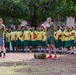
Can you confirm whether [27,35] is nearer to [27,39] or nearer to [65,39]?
[27,39]

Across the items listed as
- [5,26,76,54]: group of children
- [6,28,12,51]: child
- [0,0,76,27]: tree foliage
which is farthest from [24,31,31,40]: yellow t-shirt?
[0,0,76,27]: tree foliage

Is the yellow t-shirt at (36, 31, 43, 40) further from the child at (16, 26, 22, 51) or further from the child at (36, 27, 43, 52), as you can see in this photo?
the child at (16, 26, 22, 51)

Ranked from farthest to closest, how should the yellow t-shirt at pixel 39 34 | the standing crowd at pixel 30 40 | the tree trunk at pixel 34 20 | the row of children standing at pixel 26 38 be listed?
1. the tree trunk at pixel 34 20
2. the row of children standing at pixel 26 38
3. the yellow t-shirt at pixel 39 34
4. the standing crowd at pixel 30 40

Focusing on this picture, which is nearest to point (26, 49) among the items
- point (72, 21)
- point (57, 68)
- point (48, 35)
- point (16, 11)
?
point (16, 11)

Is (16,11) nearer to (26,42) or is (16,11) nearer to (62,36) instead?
(26,42)

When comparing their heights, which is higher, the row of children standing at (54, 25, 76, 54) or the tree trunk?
the tree trunk

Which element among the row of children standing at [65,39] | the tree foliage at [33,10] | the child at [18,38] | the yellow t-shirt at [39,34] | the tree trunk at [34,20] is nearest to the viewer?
the row of children standing at [65,39]

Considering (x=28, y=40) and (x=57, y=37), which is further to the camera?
(x=28, y=40)

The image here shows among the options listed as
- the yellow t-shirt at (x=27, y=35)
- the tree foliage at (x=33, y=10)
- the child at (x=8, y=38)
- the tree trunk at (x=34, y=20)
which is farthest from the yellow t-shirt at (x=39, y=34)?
the tree trunk at (x=34, y=20)

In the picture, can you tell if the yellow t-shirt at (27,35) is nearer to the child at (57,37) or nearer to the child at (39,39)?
the child at (39,39)

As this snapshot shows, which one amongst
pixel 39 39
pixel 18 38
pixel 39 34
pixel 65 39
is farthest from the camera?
pixel 18 38

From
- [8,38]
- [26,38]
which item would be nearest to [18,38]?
[26,38]

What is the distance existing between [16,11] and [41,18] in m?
5.32

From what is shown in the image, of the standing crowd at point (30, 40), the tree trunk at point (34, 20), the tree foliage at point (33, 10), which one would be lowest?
the standing crowd at point (30, 40)
